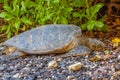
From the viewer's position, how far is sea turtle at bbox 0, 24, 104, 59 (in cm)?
379

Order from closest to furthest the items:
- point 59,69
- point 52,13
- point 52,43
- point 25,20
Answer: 1. point 59,69
2. point 52,43
3. point 52,13
4. point 25,20

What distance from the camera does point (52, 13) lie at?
4133mm

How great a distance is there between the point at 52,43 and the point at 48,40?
0.20 feet

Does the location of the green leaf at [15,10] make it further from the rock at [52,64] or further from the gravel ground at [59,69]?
the rock at [52,64]

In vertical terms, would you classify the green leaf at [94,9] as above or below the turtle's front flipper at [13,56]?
above

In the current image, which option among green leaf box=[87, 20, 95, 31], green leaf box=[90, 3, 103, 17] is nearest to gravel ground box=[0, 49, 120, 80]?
green leaf box=[87, 20, 95, 31]

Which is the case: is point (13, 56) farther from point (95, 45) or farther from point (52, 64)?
point (95, 45)

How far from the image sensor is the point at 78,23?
4473mm

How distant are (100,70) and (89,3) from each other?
1.21m

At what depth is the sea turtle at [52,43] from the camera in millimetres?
3793

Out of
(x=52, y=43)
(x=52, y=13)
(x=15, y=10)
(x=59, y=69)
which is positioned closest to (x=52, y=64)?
(x=59, y=69)

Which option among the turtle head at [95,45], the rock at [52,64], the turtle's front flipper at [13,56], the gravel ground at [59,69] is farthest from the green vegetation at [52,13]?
the rock at [52,64]

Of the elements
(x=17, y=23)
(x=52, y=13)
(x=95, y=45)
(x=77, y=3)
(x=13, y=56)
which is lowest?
(x=13, y=56)

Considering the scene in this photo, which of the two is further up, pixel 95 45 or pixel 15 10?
pixel 15 10
